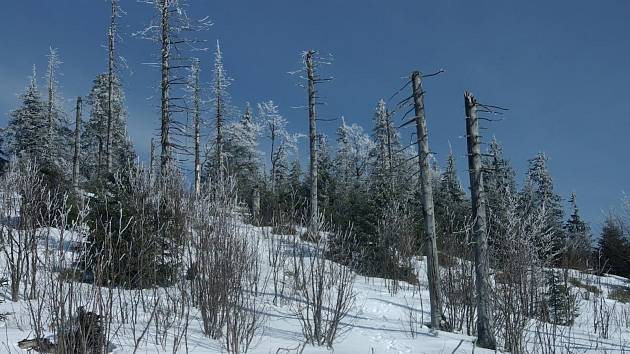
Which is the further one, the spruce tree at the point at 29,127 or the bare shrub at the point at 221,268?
the spruce tree at the point at 29,127

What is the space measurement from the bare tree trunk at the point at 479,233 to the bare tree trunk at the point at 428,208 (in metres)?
1.50

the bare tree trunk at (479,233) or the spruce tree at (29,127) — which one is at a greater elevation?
the spruce tree at (29,127)

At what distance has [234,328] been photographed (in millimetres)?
5633

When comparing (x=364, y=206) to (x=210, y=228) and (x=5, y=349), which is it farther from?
(x=5, y=349)

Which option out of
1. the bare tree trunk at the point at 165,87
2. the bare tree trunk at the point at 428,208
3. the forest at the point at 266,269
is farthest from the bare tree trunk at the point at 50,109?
the bare tree trunk at the point at 428,208

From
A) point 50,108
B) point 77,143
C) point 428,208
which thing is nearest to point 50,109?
point 50,108

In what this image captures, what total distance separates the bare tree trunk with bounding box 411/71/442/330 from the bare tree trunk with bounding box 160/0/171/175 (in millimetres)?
8948

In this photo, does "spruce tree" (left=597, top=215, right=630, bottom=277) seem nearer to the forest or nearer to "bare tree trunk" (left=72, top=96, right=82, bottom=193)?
the forest

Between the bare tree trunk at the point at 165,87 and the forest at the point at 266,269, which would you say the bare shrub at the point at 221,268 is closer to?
the forest at the point at 266,269

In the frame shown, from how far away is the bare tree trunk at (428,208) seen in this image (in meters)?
10.9

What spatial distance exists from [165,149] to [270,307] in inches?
344

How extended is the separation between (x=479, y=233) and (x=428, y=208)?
1969mm

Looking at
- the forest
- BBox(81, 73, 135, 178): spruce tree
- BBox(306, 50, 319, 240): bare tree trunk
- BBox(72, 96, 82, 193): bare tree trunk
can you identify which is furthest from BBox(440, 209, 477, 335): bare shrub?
BBox(81, 73, 135, 178): spruce tree

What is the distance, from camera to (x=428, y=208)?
→ 445 inches
